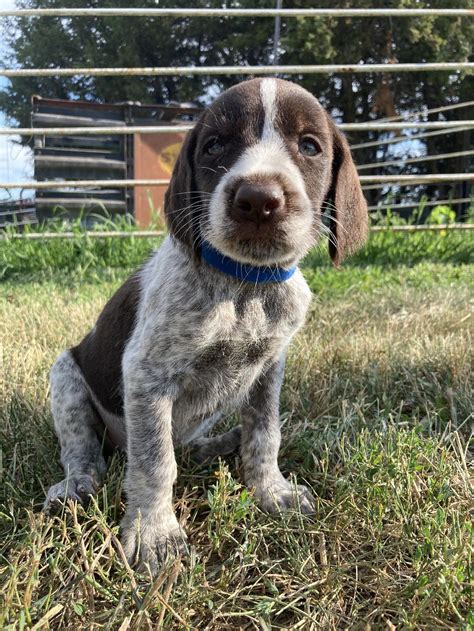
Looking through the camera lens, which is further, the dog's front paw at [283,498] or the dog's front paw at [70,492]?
the dog's front paw at [283,498]

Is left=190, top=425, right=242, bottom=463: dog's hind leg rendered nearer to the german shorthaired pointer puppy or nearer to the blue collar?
the german shorthaired pointer puppy

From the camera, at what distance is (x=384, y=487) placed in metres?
1.87

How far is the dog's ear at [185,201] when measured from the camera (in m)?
2.01

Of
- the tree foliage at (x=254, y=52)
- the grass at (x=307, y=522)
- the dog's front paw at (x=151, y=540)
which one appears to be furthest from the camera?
the tree foliage at (x=254, y=52)

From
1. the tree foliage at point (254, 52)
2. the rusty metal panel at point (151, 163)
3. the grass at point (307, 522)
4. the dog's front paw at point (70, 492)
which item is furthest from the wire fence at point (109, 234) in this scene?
the tree foliage at point (254, 52)

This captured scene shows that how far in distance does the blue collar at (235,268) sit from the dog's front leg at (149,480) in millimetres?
458

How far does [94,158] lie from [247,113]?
399 inches

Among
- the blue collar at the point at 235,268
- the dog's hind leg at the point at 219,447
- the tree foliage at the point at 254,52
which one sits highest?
the tree foliage at the point at 254,52

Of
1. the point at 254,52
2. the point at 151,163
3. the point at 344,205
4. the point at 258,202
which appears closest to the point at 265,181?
the point at 258,202

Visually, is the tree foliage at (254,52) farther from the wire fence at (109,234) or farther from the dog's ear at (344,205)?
the dog's ear at (344,205)

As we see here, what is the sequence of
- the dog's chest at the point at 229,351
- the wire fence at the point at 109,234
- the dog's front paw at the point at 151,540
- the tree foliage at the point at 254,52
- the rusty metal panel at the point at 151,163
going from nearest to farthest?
the dog's front paw at the point at 151,540
the dog's chest at the point at 229,351
the wire fence at the point at 109,234
the rusty metal panel at the point at 151,163
the tree foliage at the point at 254,52

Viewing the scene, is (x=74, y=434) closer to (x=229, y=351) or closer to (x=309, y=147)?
(x=229, y=351)

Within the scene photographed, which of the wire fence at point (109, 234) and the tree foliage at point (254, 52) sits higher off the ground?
the tree foliage at point (254, 52)

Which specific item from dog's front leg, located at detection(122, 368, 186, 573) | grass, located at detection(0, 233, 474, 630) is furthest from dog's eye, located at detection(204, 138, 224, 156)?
grass, located at detection(0, 233, 474, 630)
